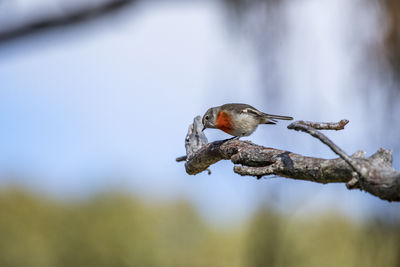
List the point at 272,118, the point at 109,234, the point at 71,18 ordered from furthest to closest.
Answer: the point at 109,234
the point at 272,118
the point at 71,18

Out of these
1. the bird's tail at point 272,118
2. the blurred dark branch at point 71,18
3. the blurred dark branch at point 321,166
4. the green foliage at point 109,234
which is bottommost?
the green foliage at point 109,234

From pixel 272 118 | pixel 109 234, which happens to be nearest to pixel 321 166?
pixel 272 118

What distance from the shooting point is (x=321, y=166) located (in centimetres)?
254

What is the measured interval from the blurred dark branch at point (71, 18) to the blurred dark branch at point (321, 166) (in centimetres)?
114

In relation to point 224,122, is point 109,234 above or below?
below

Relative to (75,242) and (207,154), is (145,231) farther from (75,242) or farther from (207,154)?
(207,154)

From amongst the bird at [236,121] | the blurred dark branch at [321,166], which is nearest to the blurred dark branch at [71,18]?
the blurred dark branch at [321,166]

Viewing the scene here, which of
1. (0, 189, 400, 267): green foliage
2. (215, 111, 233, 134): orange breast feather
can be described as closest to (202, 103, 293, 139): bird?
(215, 111, 233, 134): orange breast feather

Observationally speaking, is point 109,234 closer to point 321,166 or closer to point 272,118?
point 272,118

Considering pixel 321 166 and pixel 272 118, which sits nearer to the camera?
pixel 321 166

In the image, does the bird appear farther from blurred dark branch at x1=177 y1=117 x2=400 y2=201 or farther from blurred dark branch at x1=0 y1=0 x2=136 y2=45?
blurred dark branch at x1=0 y1=0 x2=136 y2=45

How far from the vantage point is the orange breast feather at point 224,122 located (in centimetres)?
633

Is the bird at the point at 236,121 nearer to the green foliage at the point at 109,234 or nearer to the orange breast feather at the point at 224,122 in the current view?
the orange breast feather at the point at 224,122

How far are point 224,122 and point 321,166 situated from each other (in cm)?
385
